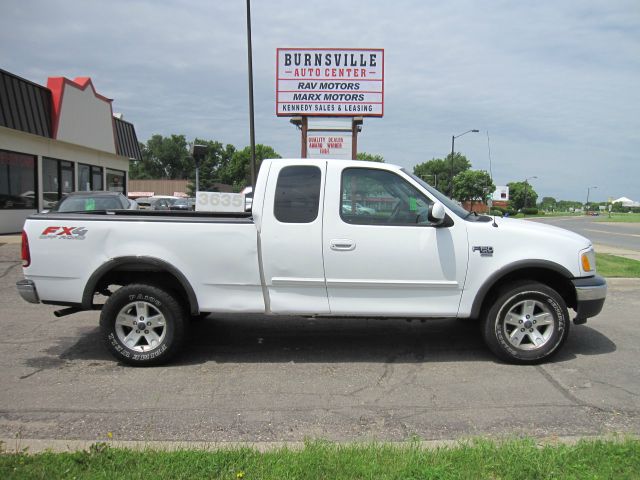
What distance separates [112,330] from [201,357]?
938mm

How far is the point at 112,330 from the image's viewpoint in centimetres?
510

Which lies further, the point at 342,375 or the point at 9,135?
the point at 9,135

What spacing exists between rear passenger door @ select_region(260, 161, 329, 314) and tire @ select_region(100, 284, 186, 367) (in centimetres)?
97

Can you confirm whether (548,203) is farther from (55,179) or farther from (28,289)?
(28,289)

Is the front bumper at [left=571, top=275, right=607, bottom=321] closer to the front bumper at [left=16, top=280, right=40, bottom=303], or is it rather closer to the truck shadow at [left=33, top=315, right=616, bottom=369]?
the truck shadow at [left=33, top=315, right=616, bottom=369]

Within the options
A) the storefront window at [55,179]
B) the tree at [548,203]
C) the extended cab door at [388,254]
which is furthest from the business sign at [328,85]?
the tree at [548,203]

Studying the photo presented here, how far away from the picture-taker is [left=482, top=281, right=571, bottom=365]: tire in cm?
506

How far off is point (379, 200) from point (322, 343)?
6.06 ft

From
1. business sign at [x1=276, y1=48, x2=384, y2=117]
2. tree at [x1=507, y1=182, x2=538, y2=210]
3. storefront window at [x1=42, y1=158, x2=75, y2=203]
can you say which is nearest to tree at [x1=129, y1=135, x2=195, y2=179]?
tree at [x1=507, y1=182, x2=538, y2=210]

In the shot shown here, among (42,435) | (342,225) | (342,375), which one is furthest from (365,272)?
(42,435)

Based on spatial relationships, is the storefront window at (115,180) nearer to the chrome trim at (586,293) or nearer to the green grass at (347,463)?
the chrome trim at (586,293)

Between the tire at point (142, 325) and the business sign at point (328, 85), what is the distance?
11.8m

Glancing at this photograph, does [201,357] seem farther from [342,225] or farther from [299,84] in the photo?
[299,84]

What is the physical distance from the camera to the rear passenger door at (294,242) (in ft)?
16.4
